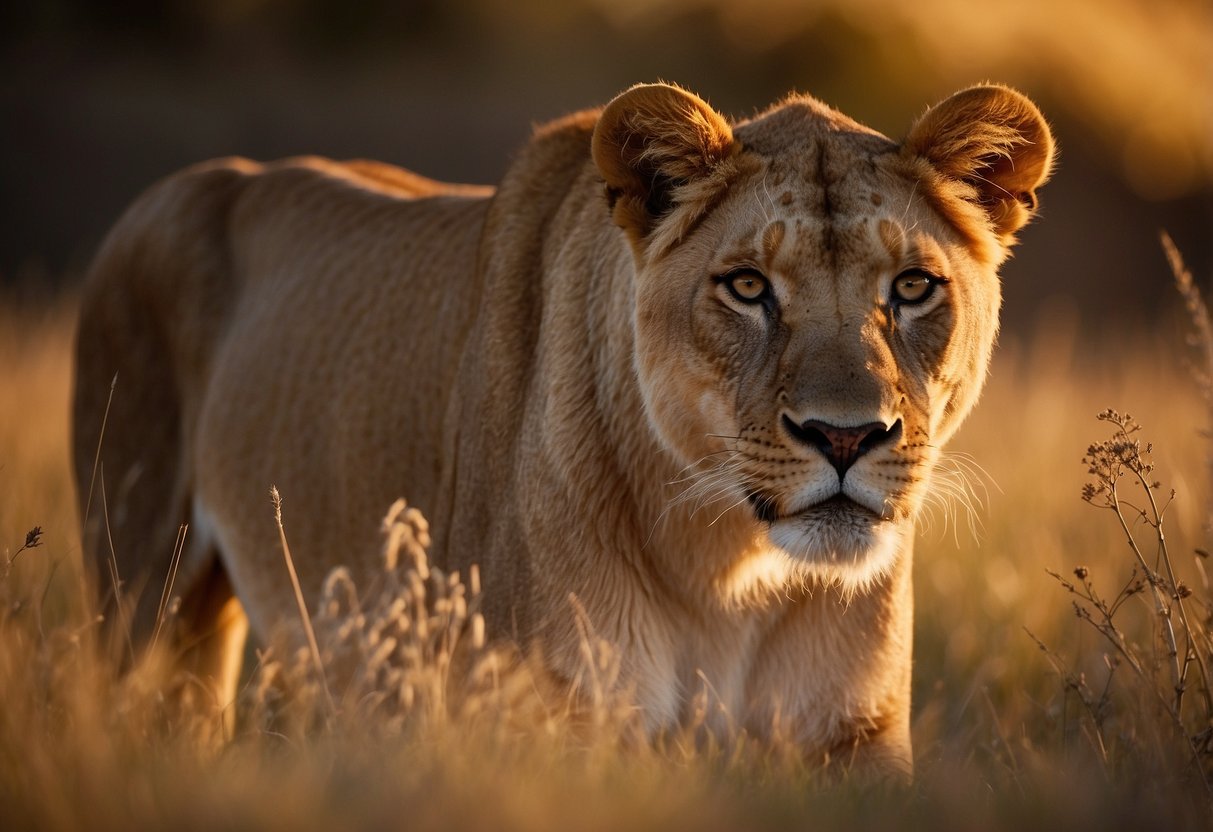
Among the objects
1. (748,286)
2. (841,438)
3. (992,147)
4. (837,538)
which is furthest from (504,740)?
(992,147)

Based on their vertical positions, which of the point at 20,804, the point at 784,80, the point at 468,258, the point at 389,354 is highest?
the point at 784,80

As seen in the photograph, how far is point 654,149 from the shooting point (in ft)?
12.7

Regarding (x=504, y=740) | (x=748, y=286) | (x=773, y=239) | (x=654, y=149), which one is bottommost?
(x=504, y=740)

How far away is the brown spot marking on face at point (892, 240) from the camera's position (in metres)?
3.67

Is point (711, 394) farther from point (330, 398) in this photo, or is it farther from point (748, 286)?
point (330, 398)

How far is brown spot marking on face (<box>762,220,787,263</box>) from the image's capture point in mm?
3660

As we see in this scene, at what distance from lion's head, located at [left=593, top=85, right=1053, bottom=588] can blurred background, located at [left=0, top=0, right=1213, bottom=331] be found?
17.5m

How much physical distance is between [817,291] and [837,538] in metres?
0.61

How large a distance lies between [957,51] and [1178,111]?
3896 mm

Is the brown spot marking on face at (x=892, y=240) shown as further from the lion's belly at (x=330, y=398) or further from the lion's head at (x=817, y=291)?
the lion's belly at (x=330, y=398)

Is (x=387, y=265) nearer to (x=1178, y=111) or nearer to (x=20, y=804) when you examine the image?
(x=20, y=804)

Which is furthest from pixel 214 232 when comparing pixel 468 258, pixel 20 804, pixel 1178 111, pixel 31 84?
pixel 1178 111

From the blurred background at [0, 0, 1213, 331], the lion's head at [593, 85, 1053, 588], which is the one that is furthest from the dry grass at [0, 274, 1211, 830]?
the blurred background at [0, 0, 1213, 331]

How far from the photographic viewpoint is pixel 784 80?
26984 millimetres
